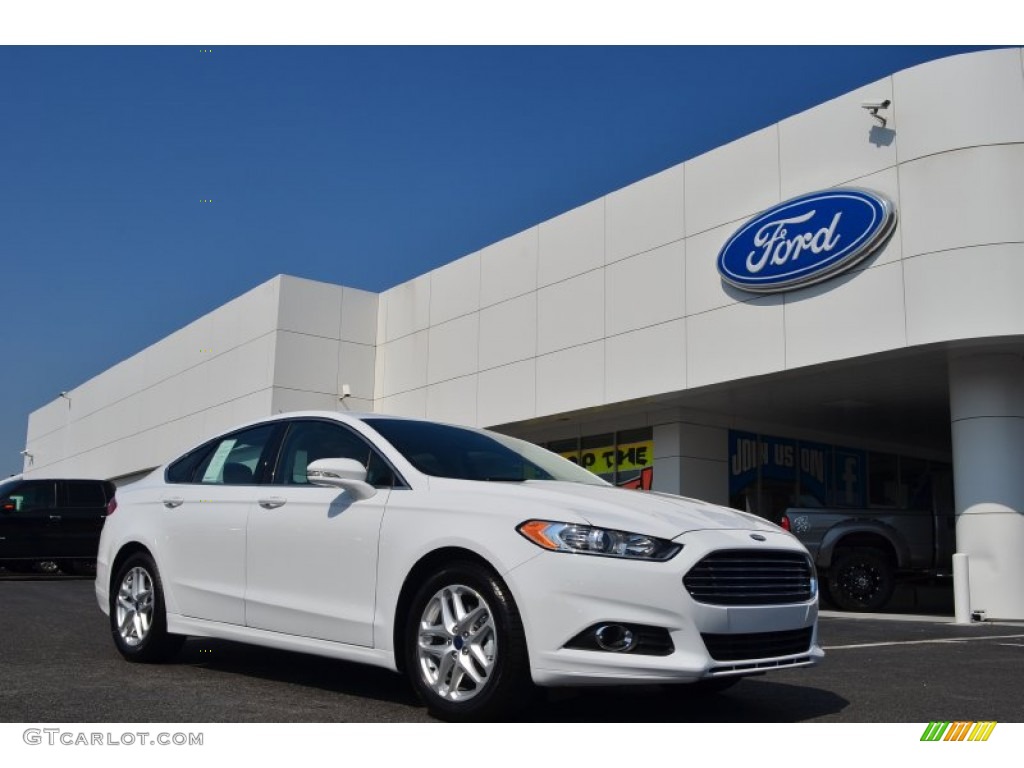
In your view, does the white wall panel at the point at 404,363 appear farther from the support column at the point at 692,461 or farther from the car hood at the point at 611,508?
the car hood at the point at 611,508

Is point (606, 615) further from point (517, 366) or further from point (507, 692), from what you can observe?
point (517, 366)

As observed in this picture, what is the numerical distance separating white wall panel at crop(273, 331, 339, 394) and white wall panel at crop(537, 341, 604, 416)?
7.42 meters

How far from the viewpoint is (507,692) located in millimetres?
4426

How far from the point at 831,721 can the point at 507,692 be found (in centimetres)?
162

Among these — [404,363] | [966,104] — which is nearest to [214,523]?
[966,104]

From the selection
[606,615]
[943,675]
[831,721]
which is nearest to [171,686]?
[606,615]

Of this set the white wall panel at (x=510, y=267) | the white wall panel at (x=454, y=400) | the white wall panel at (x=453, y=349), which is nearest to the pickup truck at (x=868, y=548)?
the white wall panel at (x=510, y=267)

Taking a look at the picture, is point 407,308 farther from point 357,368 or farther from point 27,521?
point 27,521

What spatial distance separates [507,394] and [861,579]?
884cm

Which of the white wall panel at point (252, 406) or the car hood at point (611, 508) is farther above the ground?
the white wall panel at point (252, 406)

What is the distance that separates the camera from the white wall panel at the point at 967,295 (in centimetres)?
1351

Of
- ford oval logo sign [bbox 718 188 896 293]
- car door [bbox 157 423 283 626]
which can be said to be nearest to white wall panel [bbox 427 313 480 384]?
ford oval logo sign [bbox 718 188 896 293]

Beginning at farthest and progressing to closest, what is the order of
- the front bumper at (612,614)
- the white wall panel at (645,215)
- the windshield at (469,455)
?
the white wall panel at (645,215)
the windshield at (469,455)
the front bumper at (612,614)
